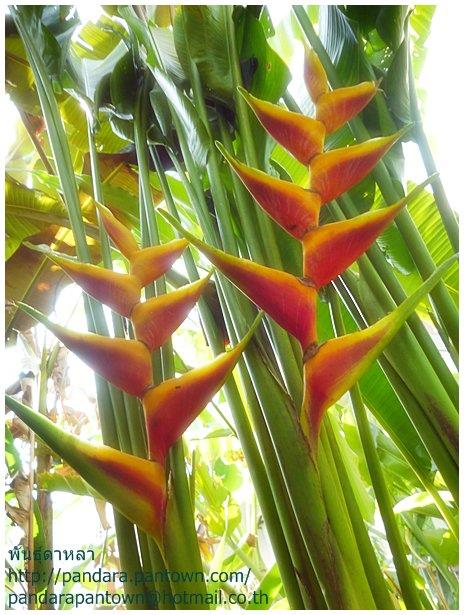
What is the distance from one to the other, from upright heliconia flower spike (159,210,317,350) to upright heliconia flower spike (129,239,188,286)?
0.06 m

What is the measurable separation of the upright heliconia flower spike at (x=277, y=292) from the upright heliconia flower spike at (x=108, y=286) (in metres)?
0.06

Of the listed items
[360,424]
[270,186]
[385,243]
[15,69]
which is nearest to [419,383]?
[360,424]

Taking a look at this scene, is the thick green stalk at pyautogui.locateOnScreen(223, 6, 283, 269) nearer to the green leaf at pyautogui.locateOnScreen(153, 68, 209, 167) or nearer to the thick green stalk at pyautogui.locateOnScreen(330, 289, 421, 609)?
the green leaf at pyautogui.locateOnScreen(153, 68, 209, 167)

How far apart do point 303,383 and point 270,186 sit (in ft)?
0.46

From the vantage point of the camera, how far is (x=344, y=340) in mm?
347

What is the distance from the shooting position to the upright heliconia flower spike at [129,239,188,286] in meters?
0.42

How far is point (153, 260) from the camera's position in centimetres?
42

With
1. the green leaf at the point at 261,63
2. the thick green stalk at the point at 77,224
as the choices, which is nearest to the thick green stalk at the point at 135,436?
the thick green stalk at the point at 77,224

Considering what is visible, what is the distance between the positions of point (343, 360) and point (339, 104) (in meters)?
0.24

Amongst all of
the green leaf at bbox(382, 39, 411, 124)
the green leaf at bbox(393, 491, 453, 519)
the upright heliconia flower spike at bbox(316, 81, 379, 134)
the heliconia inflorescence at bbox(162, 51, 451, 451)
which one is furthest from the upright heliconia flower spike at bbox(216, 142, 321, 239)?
the green leaf at bbox(393, 491, 453, 519)

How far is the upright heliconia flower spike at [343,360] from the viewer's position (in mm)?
337

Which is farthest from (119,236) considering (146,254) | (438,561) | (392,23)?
(438,561)

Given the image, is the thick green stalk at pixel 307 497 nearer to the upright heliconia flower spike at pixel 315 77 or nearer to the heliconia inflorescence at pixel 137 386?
the heliconia inflorescence at pixel 137 386

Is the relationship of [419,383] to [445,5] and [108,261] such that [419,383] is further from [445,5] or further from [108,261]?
[445,5]
